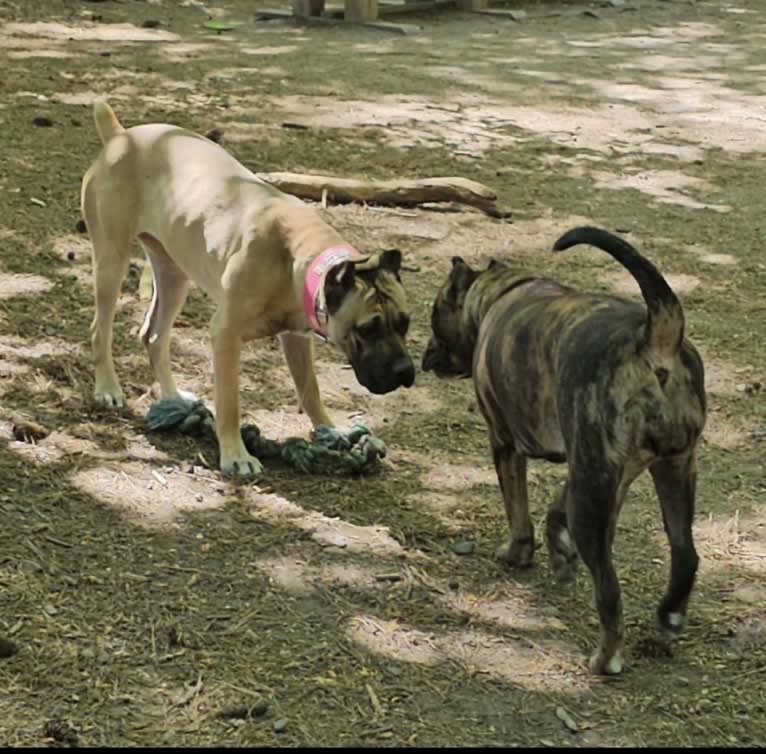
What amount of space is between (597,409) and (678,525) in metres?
0.53

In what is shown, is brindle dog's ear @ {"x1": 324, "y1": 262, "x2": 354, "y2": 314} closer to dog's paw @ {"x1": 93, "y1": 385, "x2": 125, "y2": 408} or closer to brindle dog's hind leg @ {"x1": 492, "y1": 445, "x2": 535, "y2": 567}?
brindle dog's hind leg @ {"x1": 492, "y1": 445, "x2": 535, "y2": 567}

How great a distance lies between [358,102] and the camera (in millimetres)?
12062

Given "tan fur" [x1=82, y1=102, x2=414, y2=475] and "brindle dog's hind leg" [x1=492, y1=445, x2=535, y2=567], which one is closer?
"brindle dog's hind leg" [x1=492, y1=445, x2=535, y2=567]

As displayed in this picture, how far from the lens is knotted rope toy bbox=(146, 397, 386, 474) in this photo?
5809mm

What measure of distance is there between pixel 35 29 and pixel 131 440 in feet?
31.2

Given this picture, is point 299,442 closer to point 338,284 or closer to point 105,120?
point 338,284

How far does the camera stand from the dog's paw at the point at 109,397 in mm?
6320

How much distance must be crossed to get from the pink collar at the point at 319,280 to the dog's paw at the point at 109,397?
126 cm

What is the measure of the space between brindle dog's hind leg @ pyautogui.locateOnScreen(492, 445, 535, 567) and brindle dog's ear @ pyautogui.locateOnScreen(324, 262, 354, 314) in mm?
821

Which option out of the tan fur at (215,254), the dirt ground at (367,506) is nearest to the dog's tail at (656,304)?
the dirt ground at (367,506)

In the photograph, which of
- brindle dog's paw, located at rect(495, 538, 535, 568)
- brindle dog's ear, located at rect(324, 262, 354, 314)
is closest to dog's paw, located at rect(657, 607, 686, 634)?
brindle dog's paw, located at rect(495, 538, 535, 568)

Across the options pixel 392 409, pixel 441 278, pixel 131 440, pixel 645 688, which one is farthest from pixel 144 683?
pixel 441 278

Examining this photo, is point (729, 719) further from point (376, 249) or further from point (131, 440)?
point (376, 249)

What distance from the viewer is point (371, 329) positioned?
17.5ft
